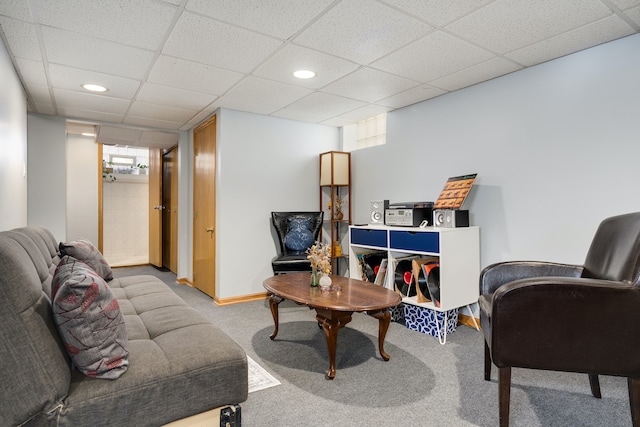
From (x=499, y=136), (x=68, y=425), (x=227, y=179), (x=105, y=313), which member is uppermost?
(x=499, y=136)

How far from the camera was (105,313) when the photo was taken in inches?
48.6

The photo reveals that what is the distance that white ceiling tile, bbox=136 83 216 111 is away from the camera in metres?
3.28

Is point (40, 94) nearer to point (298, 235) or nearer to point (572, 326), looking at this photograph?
point (298, 235)

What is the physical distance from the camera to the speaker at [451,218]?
116 inches

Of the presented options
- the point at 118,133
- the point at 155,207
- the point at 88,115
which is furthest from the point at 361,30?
the point at 155,207

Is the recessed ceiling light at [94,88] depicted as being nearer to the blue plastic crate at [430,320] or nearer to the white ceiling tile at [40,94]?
the white ceiling tile at [40,94]

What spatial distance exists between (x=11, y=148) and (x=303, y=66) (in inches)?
86.5

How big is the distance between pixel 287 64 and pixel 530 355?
2.45 m

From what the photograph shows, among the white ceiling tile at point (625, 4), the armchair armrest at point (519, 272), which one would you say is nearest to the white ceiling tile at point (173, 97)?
the armchair armrest at point (519, 272)

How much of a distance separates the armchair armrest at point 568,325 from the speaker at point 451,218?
4.57ft

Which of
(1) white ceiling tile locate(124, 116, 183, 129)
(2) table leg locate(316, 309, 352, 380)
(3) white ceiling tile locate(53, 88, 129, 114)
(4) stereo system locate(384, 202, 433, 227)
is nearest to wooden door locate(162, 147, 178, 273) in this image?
(1) white ceiling tile locate(124, 116, 183, 129)

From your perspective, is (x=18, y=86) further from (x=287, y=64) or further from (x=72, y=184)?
(x=72, y=184)

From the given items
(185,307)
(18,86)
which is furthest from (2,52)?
(185,307)

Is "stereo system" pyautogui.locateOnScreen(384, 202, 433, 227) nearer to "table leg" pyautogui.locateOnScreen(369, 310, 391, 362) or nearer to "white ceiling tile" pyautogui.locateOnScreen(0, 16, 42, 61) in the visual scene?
"table leg" pyautogui.locateOnScreen(369, 310, 391, 362)
